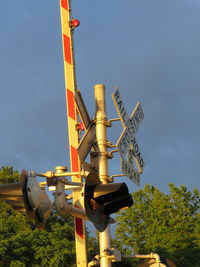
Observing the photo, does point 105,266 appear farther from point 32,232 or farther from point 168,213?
point 168,213

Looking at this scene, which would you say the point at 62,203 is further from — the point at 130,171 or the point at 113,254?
the point at 130,171

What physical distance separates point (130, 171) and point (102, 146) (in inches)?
30.1

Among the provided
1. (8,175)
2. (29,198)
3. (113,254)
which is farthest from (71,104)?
(8,175)

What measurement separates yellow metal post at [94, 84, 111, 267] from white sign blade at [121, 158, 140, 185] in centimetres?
31

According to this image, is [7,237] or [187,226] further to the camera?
[187,226]

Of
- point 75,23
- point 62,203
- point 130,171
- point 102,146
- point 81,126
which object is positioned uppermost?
point 75,23

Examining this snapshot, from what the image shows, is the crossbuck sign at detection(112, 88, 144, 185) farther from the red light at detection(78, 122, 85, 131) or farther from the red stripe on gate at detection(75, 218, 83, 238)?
the red stripe on gate at detection(75, 218, 83, 238)

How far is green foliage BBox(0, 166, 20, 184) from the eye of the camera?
46.9m

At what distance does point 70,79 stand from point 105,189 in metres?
2.97

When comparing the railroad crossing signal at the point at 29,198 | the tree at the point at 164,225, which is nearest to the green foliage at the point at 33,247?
the tree at the point at 164,225

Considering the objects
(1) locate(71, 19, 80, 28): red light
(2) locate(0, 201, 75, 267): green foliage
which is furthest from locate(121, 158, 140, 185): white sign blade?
(2) locate(0, 201, 75, 267): green foliage

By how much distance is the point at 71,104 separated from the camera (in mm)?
8383

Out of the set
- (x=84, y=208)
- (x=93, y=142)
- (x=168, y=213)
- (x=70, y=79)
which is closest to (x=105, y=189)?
(x=84, y=208)

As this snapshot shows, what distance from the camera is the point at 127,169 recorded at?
27.3ft
